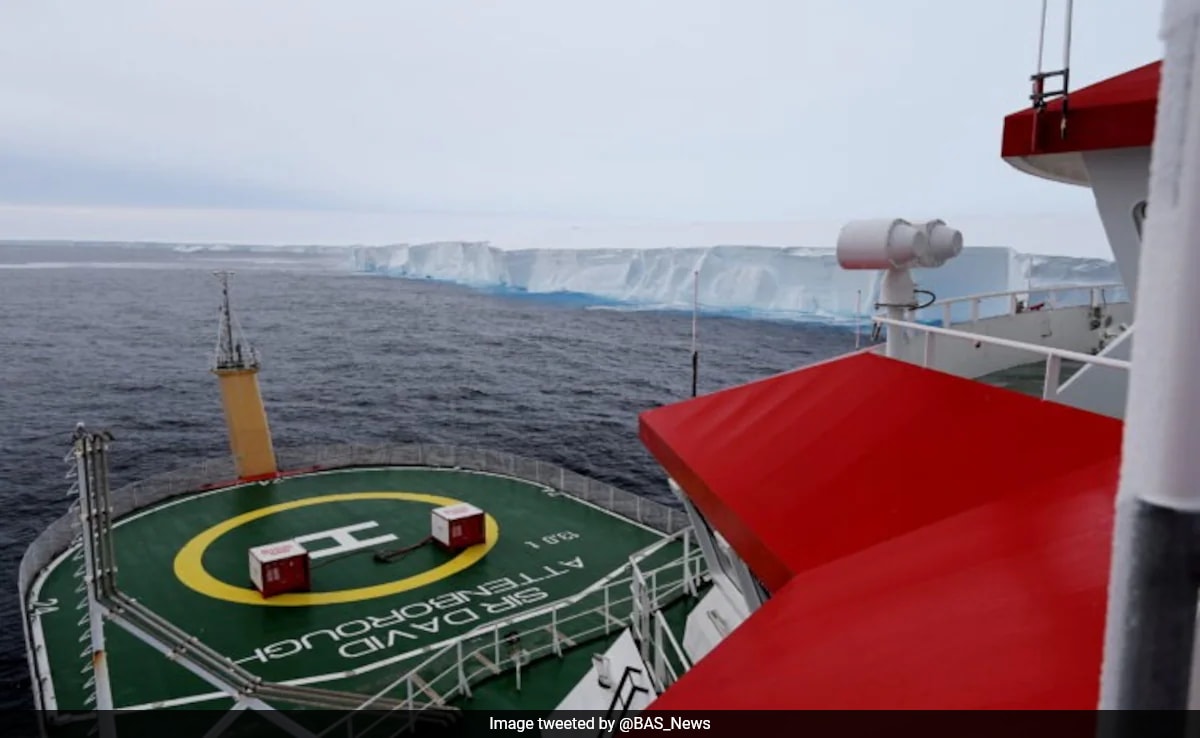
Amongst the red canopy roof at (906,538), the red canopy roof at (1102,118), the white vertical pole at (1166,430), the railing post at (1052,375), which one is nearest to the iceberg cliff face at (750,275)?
→ the red canopy roof at (1102,118)

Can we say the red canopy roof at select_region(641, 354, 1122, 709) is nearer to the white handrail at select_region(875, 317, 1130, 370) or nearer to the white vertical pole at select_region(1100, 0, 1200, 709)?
the white handrail at select_region(875, 317, 1130, 370)

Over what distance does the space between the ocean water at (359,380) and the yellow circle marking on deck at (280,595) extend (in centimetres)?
549

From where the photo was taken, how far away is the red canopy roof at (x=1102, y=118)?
5.59m

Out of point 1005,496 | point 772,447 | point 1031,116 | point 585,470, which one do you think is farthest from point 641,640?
point 585,470

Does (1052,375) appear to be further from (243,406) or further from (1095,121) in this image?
(243,406)

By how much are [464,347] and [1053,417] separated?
74819 mm

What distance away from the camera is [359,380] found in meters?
61.9

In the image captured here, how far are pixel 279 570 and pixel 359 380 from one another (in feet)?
151

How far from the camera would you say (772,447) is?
6.37 m

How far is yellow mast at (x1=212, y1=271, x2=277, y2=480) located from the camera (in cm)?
2598

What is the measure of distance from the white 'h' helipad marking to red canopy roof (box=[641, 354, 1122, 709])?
15.3 metres

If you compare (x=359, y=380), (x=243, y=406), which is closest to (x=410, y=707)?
(x=243, y=406)

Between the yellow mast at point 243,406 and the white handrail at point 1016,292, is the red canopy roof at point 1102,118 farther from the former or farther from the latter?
the yellow mast at point 243,406

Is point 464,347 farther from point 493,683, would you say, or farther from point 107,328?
point 493,683
